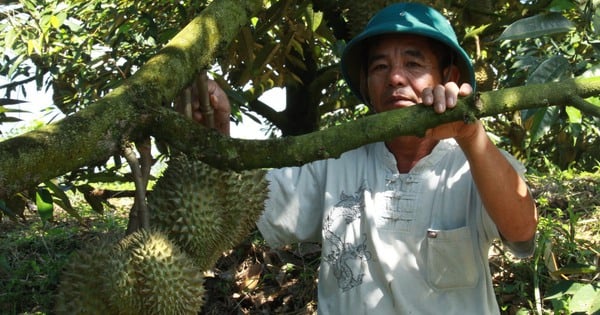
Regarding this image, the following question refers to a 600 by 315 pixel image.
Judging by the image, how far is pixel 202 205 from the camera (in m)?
1.45

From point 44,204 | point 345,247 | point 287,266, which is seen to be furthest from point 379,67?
point 287,266

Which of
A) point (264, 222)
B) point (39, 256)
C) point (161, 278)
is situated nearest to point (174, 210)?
point (161, 278)

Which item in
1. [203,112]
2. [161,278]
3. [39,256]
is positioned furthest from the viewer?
[39,256]

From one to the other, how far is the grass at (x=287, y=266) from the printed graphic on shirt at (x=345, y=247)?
2.65 feet

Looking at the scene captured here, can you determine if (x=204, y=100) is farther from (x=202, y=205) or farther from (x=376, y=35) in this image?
(x=376, y=35)

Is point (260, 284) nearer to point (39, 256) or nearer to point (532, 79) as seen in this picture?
point (39, 256)

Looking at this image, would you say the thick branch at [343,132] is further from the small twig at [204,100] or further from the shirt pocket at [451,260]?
the shirt pocket at [451,260]

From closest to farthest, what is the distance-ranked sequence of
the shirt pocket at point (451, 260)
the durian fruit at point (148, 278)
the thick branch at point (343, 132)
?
the thick branch at point (343, 132) → the durian fruit at point (148, 278) → the shirt pocket at point (451, 260)

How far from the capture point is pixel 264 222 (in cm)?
199

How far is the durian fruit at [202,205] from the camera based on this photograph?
1.43 metres

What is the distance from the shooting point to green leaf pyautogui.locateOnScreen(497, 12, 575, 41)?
142 cm

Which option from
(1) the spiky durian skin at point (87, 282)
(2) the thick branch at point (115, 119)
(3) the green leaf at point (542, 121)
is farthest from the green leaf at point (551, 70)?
(1) the spiky durian skin at point (87, 282)

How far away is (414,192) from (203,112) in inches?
28.1

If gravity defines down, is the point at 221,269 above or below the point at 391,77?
below
